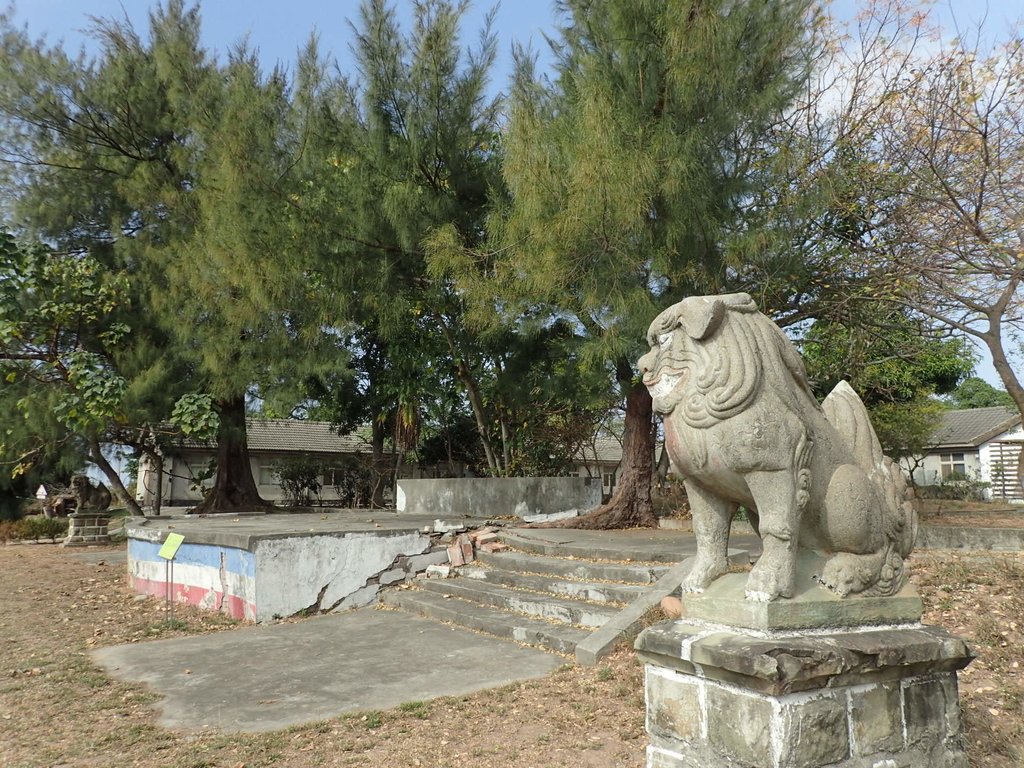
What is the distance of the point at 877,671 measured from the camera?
8.47 ft

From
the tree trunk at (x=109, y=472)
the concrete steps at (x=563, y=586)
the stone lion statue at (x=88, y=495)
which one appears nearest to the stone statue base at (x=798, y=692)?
the concrete steps at (x=563, y=586)

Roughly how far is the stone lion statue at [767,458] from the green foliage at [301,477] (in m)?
18.1

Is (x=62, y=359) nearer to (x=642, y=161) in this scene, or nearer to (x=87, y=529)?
(x=87, y=529)

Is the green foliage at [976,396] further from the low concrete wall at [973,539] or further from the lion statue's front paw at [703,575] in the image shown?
the lion statue's front paw at [703,575]

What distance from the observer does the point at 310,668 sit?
16.7 ft

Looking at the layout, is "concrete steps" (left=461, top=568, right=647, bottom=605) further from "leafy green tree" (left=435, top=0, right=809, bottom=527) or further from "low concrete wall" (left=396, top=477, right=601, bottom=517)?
"low concrete wall" (left=396, top=477, right=601, bottom=517)

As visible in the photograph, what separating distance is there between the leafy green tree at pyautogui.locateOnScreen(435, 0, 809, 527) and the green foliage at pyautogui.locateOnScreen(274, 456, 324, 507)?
13.0m

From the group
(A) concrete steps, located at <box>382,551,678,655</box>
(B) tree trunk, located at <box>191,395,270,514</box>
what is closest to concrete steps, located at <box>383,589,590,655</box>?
(A) concrete steps, located at <box>382,551,678,655</box>

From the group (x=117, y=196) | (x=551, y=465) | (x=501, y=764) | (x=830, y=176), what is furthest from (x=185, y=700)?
(x=117, y=196)

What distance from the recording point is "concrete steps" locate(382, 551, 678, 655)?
5598mm

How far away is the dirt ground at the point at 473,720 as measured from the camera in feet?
11.4

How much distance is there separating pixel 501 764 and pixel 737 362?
215 centimetres

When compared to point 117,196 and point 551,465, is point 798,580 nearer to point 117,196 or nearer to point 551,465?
point 551,465

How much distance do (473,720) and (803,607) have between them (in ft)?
6.87
